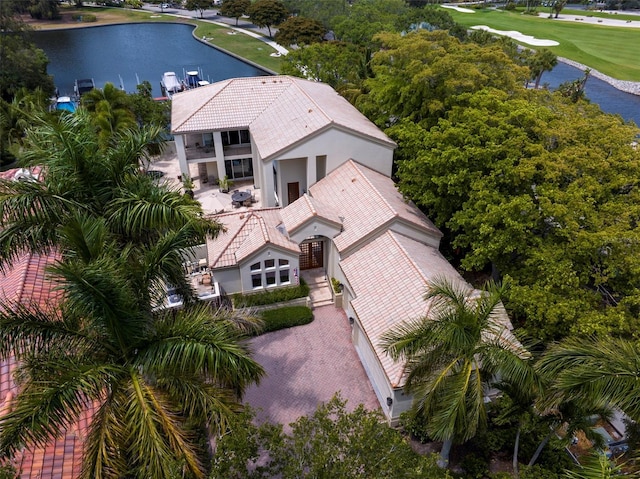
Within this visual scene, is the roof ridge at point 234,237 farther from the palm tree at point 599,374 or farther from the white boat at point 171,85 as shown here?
the white boat at point 171,85

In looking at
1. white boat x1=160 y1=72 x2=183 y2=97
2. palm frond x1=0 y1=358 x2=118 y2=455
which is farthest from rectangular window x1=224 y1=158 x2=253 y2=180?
white boat x1=160 y1=72 x2=183 y2=97

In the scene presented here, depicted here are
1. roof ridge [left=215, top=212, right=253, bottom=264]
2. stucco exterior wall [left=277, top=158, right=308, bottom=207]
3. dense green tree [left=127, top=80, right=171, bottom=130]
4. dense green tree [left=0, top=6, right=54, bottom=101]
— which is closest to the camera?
roof ridge [left=215, top=212, right=253, bottom=264]

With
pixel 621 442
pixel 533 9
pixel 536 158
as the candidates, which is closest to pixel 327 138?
pixel 536 158

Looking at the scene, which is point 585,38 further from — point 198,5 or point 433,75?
point 198,5

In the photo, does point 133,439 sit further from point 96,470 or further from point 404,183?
point 404,183

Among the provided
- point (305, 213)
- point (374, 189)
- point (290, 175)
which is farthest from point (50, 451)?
point (290, 175)

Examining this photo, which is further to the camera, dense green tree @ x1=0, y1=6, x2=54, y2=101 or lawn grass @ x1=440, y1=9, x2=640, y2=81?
lawn grass @ x1=440, y1=9, x2=640, y2=81

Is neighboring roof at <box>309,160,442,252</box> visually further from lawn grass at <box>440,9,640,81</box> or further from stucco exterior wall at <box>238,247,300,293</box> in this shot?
lawn grass at <box>440,9,640,81</box>
